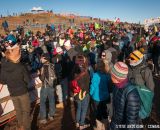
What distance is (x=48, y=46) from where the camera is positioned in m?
17.3

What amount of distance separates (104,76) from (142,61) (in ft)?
3.35

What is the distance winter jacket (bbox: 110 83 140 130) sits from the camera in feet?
12.8

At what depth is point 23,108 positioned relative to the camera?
683cm

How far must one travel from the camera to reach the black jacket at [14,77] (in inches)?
257

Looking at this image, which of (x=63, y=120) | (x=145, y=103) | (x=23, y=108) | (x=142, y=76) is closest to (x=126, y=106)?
(x=145, y=103)

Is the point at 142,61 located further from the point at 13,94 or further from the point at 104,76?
the point at 13,94

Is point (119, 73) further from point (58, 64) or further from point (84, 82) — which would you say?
point (58, 64)

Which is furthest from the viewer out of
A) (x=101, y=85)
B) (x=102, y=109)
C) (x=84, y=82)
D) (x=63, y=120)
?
(x=63, y=120)

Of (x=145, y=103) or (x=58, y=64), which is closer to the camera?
(x=145, y=103)

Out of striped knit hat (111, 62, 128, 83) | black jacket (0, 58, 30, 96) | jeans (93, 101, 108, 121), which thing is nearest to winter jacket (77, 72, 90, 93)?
jeans (93, 101, 108, 121)

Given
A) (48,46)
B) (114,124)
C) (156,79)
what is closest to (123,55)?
(156,79)

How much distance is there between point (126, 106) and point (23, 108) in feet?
12.0

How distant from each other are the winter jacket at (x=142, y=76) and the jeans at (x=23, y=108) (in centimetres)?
281

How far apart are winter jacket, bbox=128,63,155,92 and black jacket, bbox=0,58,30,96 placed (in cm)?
275
